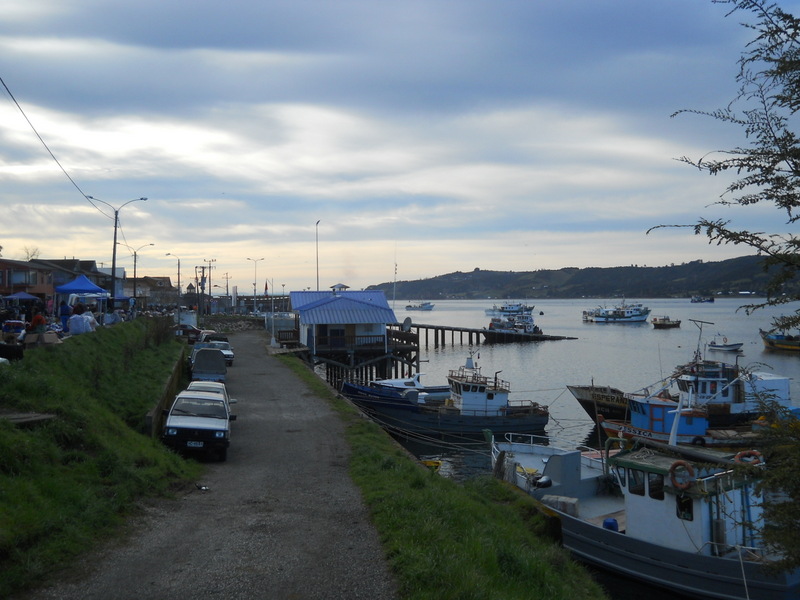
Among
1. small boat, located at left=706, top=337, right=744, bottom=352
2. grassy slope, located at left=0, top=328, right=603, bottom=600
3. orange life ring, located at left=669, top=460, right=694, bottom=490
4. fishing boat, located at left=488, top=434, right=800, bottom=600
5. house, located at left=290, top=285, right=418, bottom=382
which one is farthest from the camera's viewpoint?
house, located at left=290, top=285, right=418, bottom=382

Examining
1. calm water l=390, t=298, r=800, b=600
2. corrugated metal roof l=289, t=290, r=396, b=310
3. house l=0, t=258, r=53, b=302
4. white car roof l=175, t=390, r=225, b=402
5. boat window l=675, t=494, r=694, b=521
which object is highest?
house l=0, t=258, r=53, b=302

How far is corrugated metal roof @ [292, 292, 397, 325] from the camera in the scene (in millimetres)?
52156

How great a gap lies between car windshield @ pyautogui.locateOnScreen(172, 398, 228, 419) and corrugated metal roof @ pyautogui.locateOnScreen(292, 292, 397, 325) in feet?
111

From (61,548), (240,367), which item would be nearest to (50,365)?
(61,548)

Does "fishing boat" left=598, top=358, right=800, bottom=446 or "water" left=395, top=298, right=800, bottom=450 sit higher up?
"fishing boat" left=598, top=358, right=800, bottom=446

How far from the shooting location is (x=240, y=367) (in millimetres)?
39594

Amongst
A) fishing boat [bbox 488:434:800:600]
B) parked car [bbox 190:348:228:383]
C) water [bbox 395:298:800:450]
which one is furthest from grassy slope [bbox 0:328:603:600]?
water [bbox 395:298:800:450]

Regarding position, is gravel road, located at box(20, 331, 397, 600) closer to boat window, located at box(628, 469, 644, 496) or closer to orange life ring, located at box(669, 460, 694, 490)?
boat window, located at box(628, 469, 644, 496)

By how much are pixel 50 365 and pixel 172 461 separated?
466 cm

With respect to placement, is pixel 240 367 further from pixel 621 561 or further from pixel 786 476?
pixel 786 476

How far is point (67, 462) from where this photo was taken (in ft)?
37.2

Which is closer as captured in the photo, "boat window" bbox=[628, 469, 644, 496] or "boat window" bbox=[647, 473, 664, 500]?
"boat window" bbox=[647, 473, 664, 500]

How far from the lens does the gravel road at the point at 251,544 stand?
781 cm

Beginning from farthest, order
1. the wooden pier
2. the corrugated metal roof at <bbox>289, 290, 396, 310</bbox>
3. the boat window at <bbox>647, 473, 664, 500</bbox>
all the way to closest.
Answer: the wooden pier → the corrugated metal roof at <bbox>289, 290, 396, 310</bbox> → the boat window at <bbox>647, 473, 664, 500</bbox>
